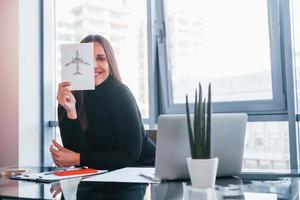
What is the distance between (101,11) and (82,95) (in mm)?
1360

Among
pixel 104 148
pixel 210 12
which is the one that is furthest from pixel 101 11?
pixel 104 148

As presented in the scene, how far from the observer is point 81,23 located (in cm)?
362

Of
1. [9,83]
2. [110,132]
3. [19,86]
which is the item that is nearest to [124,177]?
[110,132]

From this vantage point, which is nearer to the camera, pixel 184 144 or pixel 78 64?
pixel 184 144

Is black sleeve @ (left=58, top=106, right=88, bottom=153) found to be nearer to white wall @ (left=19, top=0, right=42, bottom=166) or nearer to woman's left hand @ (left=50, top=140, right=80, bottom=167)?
woman's left hand @ (left=50, top=140, right=80, bottom=167)

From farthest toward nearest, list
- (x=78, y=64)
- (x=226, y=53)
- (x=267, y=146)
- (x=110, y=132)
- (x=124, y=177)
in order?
1. (x=226, y=53)
2. (x=267, y=146)
3. (x=110, y=132)
4. (x=78, y=64)
5. (x=124, y=177)

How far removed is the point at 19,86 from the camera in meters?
3.38

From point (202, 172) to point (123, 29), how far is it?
8.14ft

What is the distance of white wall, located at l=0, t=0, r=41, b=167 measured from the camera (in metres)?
3.38

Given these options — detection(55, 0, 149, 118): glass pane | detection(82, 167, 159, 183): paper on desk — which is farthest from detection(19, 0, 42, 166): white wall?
detection(82, 167, 159, 183): paper on desk

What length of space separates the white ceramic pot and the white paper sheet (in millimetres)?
1204

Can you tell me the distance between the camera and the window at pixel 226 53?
273 cm

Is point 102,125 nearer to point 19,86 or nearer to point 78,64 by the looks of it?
point 78,64

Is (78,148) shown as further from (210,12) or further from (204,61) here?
(210,12)
